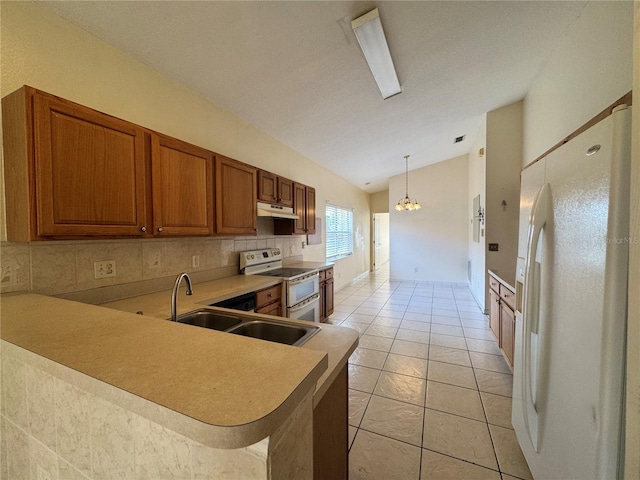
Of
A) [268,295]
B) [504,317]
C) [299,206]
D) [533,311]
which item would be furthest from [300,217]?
[533,311]

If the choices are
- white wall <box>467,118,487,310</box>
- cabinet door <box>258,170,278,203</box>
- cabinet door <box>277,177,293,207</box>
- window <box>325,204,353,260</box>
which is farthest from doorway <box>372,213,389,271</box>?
cabinet door <box>258,170,278,203</box>

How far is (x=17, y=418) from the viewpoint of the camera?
0.82 m

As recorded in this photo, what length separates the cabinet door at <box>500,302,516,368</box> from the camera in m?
2.17

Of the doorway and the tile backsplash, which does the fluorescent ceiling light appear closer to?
the tile backsplash

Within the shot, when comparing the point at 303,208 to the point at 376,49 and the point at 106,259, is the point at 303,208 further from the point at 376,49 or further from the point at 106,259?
the point at 106,259

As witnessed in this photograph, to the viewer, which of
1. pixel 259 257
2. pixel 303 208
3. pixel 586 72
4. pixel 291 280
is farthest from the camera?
pixel 303 208

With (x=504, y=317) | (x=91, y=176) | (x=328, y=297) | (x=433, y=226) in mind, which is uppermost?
(x=91, y=176)

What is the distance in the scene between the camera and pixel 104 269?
5.60 ft

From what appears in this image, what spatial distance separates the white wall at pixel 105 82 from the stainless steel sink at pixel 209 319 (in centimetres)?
113

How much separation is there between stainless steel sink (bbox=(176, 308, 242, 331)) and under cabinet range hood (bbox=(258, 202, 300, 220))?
1313 millimetres

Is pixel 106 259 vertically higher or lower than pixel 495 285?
higher

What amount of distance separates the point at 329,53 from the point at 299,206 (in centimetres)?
187

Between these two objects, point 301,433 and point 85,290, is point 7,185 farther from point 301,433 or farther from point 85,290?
point 301,433

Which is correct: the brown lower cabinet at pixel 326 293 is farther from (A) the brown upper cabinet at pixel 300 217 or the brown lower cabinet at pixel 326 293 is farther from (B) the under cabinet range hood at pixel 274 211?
(B) the under cabinet range hood at pixel 274 211
